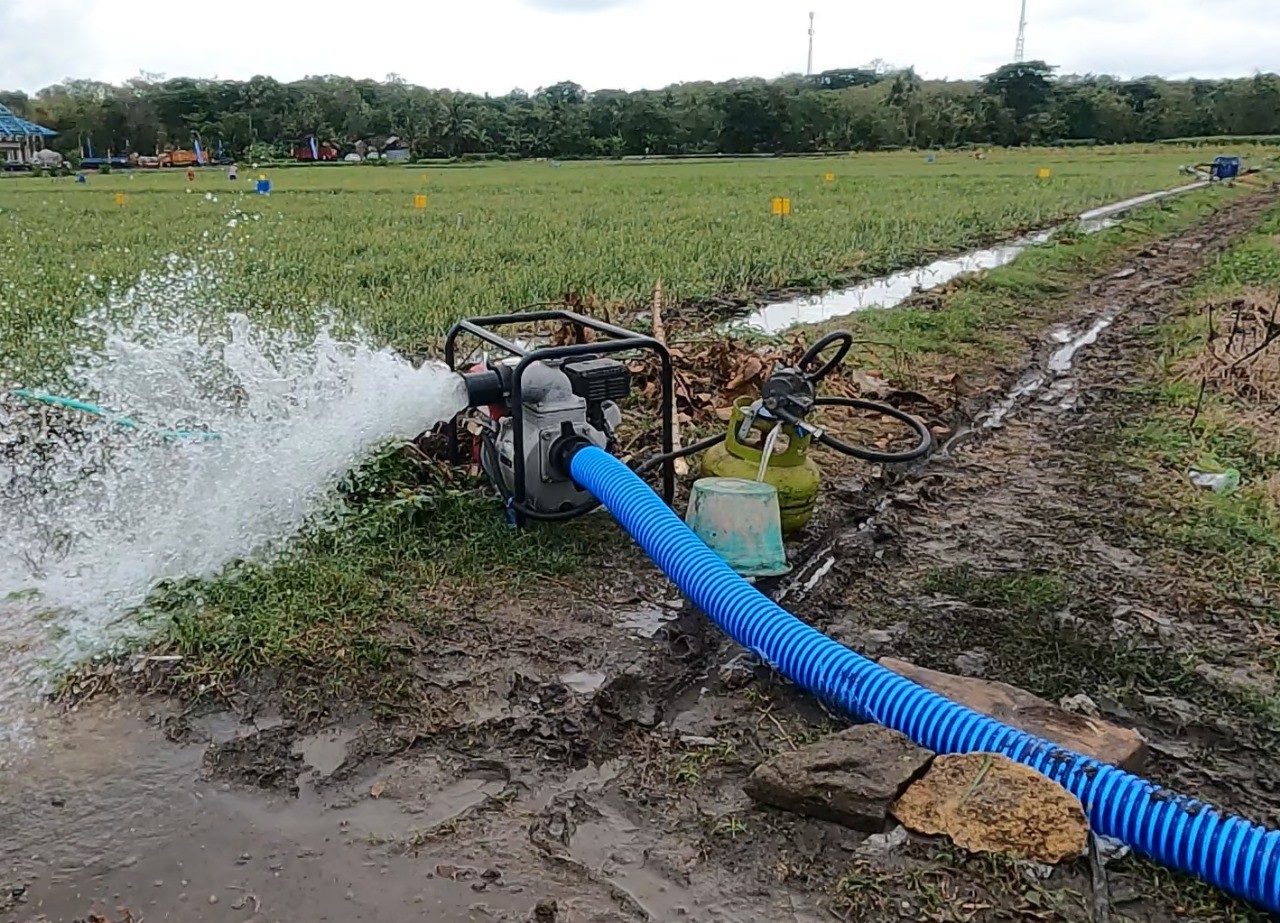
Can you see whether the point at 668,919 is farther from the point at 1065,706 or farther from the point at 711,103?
the point at 711,103

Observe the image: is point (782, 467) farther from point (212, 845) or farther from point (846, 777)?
point (212, 845)

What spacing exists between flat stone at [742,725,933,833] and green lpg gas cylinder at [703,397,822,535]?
1506 mm

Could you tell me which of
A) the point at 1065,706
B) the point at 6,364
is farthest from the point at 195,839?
the point at 6,364

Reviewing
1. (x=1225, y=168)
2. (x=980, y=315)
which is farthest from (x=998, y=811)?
(x=1225, y=168)

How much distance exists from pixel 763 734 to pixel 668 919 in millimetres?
721

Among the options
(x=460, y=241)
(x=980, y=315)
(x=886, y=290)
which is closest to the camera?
(x=980, y=315)

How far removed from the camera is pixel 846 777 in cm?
237

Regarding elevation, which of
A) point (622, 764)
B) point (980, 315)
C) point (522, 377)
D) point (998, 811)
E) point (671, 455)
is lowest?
point (622, 764)

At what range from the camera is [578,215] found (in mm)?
18516

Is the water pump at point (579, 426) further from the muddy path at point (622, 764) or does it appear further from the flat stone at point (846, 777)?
the flat stone at point (846, 777)

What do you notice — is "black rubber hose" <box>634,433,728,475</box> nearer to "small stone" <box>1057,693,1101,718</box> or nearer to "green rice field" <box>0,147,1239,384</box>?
"small stone" <box>1057,693,1101,718</box>

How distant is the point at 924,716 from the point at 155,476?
125 inches

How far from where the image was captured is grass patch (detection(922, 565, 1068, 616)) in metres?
3.56

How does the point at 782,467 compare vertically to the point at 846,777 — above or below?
above
